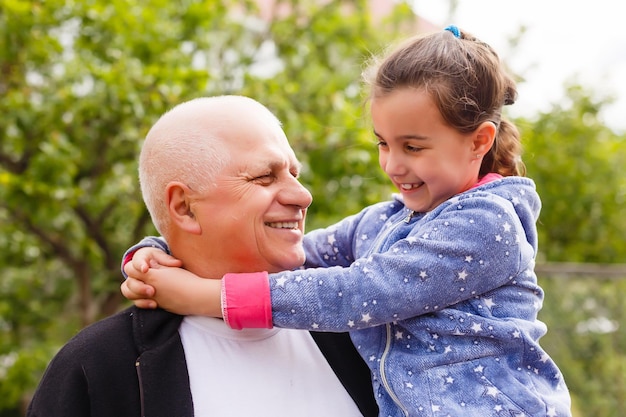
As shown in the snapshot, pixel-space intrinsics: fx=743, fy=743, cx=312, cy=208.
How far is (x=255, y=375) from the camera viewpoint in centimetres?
194

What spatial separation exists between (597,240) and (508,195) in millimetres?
9487

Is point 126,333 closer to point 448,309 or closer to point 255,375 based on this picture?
point 255,375

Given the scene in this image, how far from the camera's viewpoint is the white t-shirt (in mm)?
1862

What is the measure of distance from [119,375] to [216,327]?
28 centimetres

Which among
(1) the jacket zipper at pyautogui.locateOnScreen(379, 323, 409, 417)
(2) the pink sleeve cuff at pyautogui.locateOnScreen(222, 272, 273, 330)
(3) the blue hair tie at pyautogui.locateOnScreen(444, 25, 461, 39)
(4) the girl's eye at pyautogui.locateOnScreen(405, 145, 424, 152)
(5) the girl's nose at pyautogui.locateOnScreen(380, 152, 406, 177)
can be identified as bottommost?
(1) the jacket zipper at pyautogui.locateOnScreen(379, 323, 409, 417)

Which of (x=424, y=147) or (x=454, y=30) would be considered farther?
(x=454, y=30)

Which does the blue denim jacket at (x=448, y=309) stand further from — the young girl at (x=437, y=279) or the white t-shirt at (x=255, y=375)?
the white t-shirt at (x=255, y=375)

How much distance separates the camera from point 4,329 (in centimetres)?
649

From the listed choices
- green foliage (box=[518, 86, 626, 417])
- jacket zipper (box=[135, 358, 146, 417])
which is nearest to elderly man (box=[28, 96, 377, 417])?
jacket zipper (box=[135, 358, 146, 417])

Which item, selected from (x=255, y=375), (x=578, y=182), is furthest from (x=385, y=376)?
(x=578, y=182)

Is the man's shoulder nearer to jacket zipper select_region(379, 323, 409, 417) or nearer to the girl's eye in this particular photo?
jacket zipper select_region(379, 323, 409, 417)

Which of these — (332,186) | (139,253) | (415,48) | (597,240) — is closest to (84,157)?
(332,186)

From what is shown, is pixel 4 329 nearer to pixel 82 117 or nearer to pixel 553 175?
pixel 82 117

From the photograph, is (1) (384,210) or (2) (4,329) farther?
(2) (4,329)
